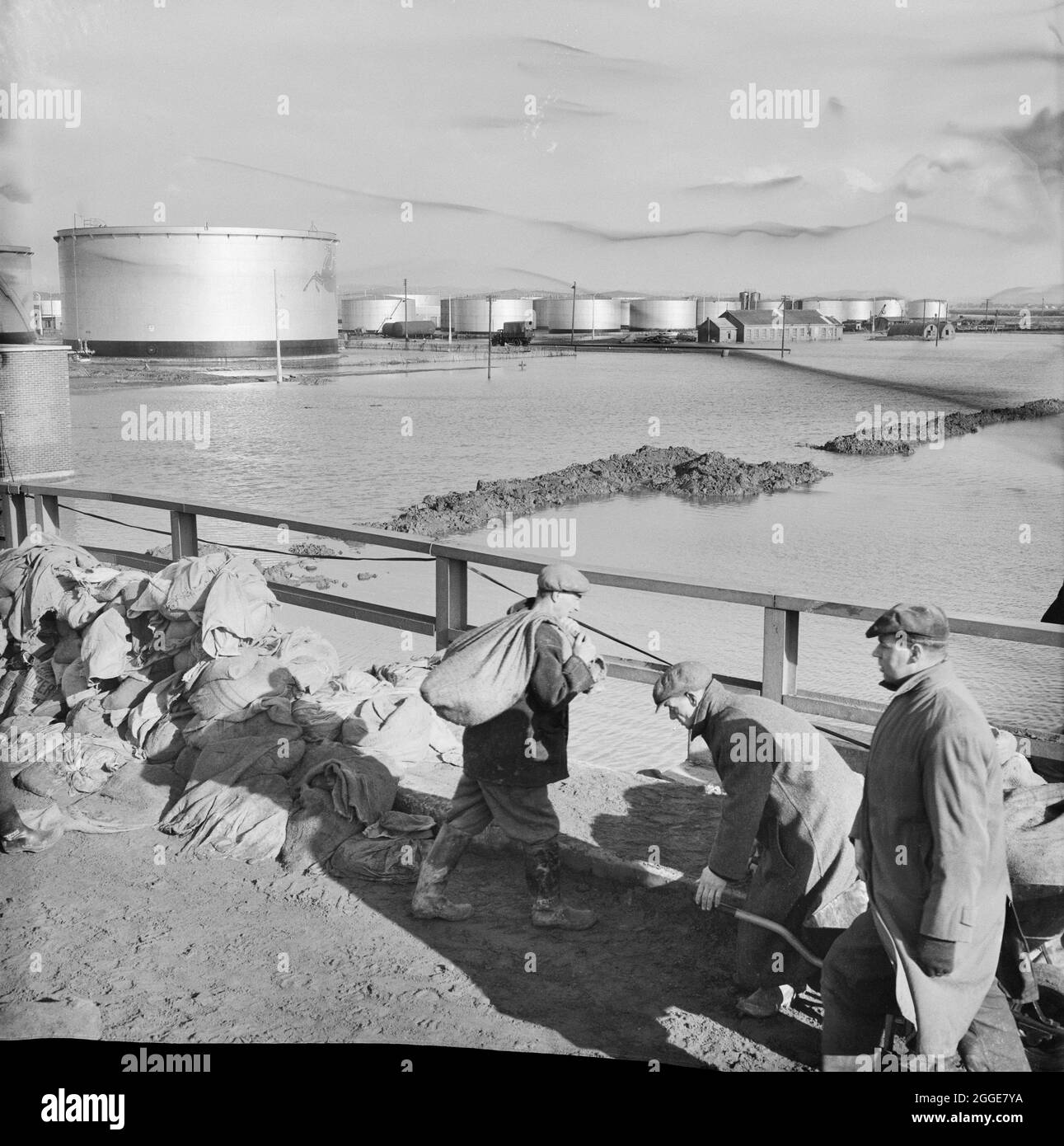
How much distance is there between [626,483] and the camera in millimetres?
23094

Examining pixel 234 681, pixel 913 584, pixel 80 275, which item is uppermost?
pixel 80 275

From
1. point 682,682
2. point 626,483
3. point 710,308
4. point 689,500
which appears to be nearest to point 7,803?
point 682,682

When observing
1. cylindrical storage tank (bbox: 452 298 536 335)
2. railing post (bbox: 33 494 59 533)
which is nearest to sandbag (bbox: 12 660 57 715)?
railing post (bbox: 33 494 59 533)

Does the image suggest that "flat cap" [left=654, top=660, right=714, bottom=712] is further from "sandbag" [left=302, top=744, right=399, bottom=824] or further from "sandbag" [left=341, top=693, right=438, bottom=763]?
"sandbag" [left=341, top=693, right=438, bottom=763]

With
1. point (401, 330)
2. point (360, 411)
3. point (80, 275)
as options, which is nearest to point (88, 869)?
point (360, 411)

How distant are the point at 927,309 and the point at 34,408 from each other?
80.5 meters

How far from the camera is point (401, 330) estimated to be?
89.2m

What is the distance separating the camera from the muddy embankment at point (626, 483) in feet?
62.5

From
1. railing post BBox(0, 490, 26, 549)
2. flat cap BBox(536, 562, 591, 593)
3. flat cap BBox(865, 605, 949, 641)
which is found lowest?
railing post BBox(0, 490, 26, 549)

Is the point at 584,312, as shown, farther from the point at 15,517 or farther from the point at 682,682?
the point at 682,682

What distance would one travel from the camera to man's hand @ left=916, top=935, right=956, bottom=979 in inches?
116
